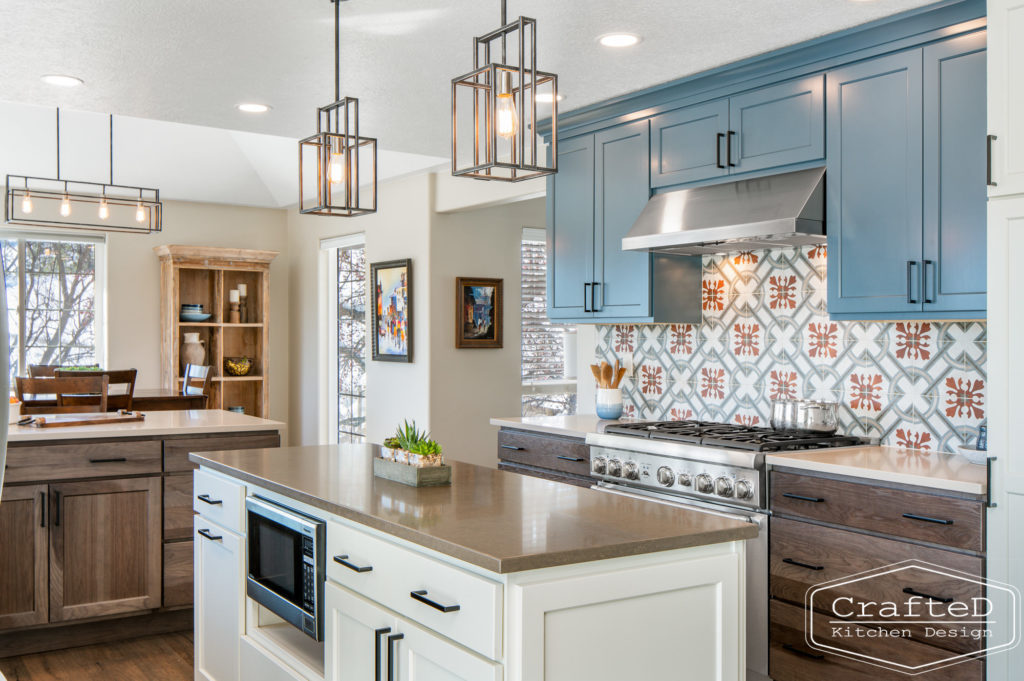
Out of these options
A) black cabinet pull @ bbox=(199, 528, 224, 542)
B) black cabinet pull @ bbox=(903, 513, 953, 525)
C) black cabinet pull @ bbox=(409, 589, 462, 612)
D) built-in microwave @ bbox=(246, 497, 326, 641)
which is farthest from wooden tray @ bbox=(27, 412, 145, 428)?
black cabinet pull @ bbox=(903, 513, 953, 525)

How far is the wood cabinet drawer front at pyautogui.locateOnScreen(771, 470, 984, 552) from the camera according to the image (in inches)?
103

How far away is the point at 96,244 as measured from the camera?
7492 mm

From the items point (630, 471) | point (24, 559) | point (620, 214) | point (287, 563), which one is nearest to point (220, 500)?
point (287, 563)

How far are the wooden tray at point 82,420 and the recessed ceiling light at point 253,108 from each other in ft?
5.01

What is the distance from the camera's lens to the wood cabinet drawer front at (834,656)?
268 cm

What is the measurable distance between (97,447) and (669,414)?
2.61 meters

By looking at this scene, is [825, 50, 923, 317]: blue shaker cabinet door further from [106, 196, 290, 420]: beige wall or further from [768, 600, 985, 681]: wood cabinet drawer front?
[106, 196, 290, 420]: beige wall

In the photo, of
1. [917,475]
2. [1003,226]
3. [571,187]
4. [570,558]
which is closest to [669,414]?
[571,187]

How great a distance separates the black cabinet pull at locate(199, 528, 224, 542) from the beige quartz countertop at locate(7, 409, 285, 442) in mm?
994

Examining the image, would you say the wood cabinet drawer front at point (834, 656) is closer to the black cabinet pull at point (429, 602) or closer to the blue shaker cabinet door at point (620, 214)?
the blue shaker cabinet door at point (620, 214)

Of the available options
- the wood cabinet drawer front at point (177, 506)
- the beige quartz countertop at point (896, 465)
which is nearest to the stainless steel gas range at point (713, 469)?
the beige quartz countertop at point (896, 465)

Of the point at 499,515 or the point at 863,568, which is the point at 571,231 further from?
the point at 499,515

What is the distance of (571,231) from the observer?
4578 millimetres

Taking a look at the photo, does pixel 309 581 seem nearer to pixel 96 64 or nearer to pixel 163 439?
pixel 163 439
